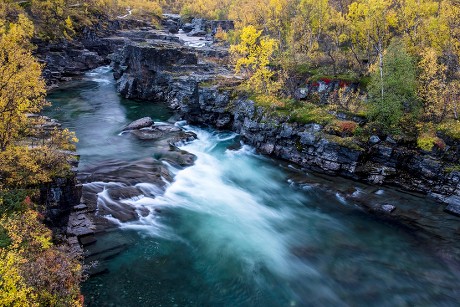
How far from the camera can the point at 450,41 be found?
34.2m

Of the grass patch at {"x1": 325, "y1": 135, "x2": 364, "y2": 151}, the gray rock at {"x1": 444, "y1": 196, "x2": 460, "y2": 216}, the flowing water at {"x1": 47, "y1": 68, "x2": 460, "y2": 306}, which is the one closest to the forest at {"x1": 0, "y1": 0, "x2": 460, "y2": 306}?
the grass patch at {"x1": 325, "y1": 135, "x2": 364, "y2": 151}

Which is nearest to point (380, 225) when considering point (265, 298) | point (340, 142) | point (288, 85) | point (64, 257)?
point (340, 142)

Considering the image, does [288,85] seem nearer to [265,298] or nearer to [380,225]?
[380,225]

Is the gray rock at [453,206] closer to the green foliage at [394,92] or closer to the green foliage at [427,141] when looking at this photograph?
the green foliage at [427,141]

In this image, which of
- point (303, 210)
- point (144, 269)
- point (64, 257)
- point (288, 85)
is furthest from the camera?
point (288, 85)

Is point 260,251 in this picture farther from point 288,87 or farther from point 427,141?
point 288,87

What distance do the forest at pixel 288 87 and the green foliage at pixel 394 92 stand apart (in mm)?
103

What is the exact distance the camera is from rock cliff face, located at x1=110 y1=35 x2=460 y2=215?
2933 centimetres

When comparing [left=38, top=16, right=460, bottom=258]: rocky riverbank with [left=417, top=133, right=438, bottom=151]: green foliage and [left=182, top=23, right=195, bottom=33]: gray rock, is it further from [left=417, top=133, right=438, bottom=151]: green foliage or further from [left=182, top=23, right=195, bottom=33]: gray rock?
[left=182, top=23, right=195, bottom=33]: gray rock

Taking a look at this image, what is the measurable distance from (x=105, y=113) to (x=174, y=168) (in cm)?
2235

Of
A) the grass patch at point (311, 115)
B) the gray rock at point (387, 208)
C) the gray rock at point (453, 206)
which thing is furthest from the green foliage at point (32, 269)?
the gray rock at point (453, 206)

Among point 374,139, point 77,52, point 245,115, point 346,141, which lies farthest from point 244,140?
point 77,52

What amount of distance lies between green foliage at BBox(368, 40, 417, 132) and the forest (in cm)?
10

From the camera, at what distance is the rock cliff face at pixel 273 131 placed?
2933 cm
